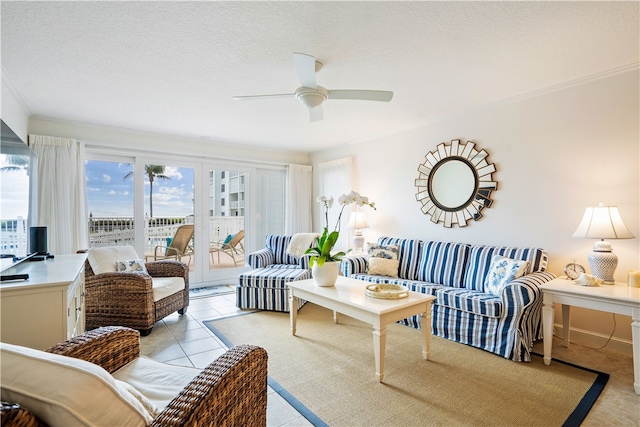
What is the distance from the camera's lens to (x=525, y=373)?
2357mm

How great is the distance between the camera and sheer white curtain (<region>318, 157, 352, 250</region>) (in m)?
5.25

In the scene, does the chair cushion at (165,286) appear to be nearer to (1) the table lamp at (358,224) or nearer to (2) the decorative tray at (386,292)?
(2) the decorative tray at (386,292)

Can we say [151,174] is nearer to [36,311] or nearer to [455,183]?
[36,311]

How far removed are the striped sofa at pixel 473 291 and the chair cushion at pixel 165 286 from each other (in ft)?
6.18

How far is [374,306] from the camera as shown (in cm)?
233

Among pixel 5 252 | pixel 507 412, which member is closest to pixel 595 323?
pixel 507 412

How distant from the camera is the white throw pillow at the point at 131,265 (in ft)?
11.0

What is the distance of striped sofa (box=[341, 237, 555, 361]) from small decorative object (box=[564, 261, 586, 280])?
131mm

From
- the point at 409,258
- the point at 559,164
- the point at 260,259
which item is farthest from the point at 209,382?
the point at 559,164

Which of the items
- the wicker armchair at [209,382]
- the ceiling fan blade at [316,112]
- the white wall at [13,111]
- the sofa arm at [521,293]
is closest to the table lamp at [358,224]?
the ceiling fan blade at [316,112]

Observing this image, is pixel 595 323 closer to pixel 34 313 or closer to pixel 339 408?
pixel 339 408

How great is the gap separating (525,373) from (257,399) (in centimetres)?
206

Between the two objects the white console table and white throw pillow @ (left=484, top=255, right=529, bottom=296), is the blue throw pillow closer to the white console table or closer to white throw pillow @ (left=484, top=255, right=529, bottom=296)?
the white console table

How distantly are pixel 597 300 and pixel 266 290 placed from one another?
9.91ft
